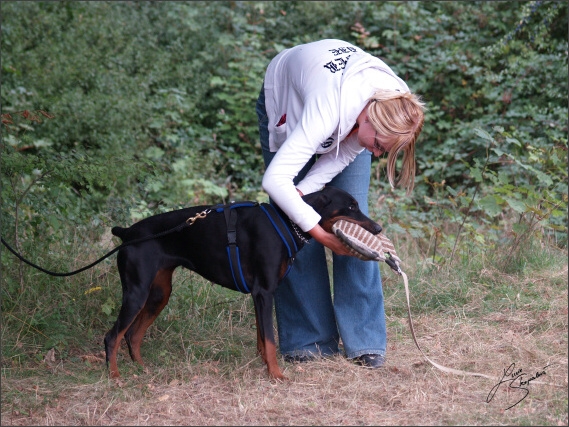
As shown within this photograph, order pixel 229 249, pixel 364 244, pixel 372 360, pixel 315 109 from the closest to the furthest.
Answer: pixel 315 109 < pixel 364 244 < pixel 229 249 < pixel 372 360

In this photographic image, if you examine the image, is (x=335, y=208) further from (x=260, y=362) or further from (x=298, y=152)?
(x=260, y=362)

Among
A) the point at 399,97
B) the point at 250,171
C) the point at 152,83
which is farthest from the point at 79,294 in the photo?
the point at 152,83

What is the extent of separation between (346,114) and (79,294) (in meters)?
2.27

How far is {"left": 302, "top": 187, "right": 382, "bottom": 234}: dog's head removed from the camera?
151 inches

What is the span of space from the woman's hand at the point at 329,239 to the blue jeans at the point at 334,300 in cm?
41

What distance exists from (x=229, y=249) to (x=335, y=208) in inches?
23.7

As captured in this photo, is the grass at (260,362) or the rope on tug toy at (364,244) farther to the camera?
the rope on tug toy at (364,244)

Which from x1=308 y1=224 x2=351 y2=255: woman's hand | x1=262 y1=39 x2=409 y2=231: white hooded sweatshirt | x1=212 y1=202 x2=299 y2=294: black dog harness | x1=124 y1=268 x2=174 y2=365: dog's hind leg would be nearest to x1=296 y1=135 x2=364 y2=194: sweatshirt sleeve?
x1=262 y1=39 x2=409 y2=231: white hooded sweatshirt

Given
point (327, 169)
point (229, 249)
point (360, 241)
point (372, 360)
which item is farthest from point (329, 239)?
point (372, 360)

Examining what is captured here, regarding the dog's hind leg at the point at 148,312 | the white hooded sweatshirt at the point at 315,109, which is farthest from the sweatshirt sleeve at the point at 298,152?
the dog's hind leg at the point at 148,312

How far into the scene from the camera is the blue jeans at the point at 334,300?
4.12 meters

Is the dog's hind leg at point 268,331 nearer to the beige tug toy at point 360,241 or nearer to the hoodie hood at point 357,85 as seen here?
the beige tug toy at point 360,241

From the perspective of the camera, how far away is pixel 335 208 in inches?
152

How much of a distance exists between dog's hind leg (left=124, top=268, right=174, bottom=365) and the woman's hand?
0.92m
